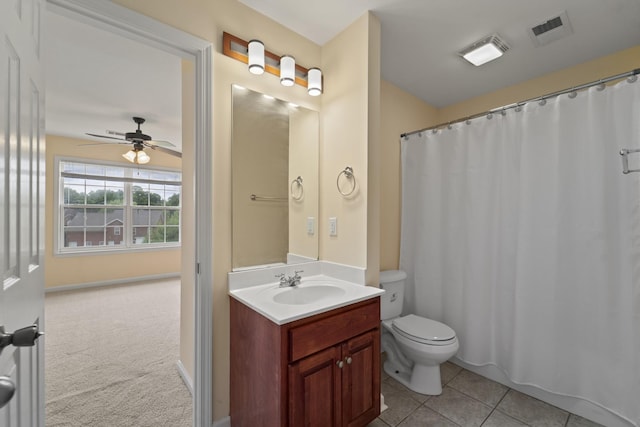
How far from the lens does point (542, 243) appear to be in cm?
186

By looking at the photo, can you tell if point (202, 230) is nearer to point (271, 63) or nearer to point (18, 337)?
point (18, 337)

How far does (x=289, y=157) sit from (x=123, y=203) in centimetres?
449

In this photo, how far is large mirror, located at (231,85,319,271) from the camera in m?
1.67

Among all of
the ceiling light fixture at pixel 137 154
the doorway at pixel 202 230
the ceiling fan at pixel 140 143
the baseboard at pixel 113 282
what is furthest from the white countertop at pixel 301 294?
the baseboard at pixel 113 282

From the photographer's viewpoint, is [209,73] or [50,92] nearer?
[209,73]

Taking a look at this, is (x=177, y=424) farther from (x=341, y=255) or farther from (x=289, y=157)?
(x=289, y=157)

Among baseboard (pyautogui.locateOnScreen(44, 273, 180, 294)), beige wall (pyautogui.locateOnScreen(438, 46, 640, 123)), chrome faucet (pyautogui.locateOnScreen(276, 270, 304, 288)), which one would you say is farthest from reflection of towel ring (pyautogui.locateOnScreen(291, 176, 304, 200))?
baseboard (pyautogui.locateOnScreen(44, 273, 180, 294))

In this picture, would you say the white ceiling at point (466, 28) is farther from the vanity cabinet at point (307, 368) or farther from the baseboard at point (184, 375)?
the baseboard at point (184, 375)

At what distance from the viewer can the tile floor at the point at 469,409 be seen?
1656 millimetres

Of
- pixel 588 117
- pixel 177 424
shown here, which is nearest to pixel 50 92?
pixel 177 424

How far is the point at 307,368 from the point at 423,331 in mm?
1077

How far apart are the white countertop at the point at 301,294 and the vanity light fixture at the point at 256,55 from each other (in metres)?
1.32

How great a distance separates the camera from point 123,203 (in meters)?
4.93

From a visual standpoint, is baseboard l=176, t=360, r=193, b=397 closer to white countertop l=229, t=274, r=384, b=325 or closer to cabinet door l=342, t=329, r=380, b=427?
white countertop l=229, t=274, r=384, b=325
